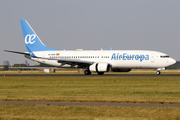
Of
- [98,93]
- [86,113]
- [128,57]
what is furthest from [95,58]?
[86,113]

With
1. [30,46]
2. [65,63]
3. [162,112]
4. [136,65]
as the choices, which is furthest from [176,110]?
[30,46]

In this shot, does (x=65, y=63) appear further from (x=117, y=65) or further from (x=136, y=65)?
(x=136, y=65)

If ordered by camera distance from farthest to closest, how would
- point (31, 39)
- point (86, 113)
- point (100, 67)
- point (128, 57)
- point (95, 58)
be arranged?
point (31, 39), point (95, 58), point (128, 57), point (100, 67), point (86, 113)

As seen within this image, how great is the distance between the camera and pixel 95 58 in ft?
181

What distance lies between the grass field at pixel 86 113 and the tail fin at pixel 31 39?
4658cm

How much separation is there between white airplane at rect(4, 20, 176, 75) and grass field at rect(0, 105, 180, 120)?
36.4 m

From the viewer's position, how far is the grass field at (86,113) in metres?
12.6

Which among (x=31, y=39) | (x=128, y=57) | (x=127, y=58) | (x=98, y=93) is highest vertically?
(x=31, y=39)

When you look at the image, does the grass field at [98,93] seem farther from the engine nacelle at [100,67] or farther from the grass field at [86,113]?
the engine nacelle at [100,67]

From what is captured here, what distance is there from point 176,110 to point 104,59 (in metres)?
40.0

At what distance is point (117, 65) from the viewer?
52.9 m

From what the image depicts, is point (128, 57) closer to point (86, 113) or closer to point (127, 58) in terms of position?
point (127, 58)

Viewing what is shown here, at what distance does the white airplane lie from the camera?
5103 cm

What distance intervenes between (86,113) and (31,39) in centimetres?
5005
